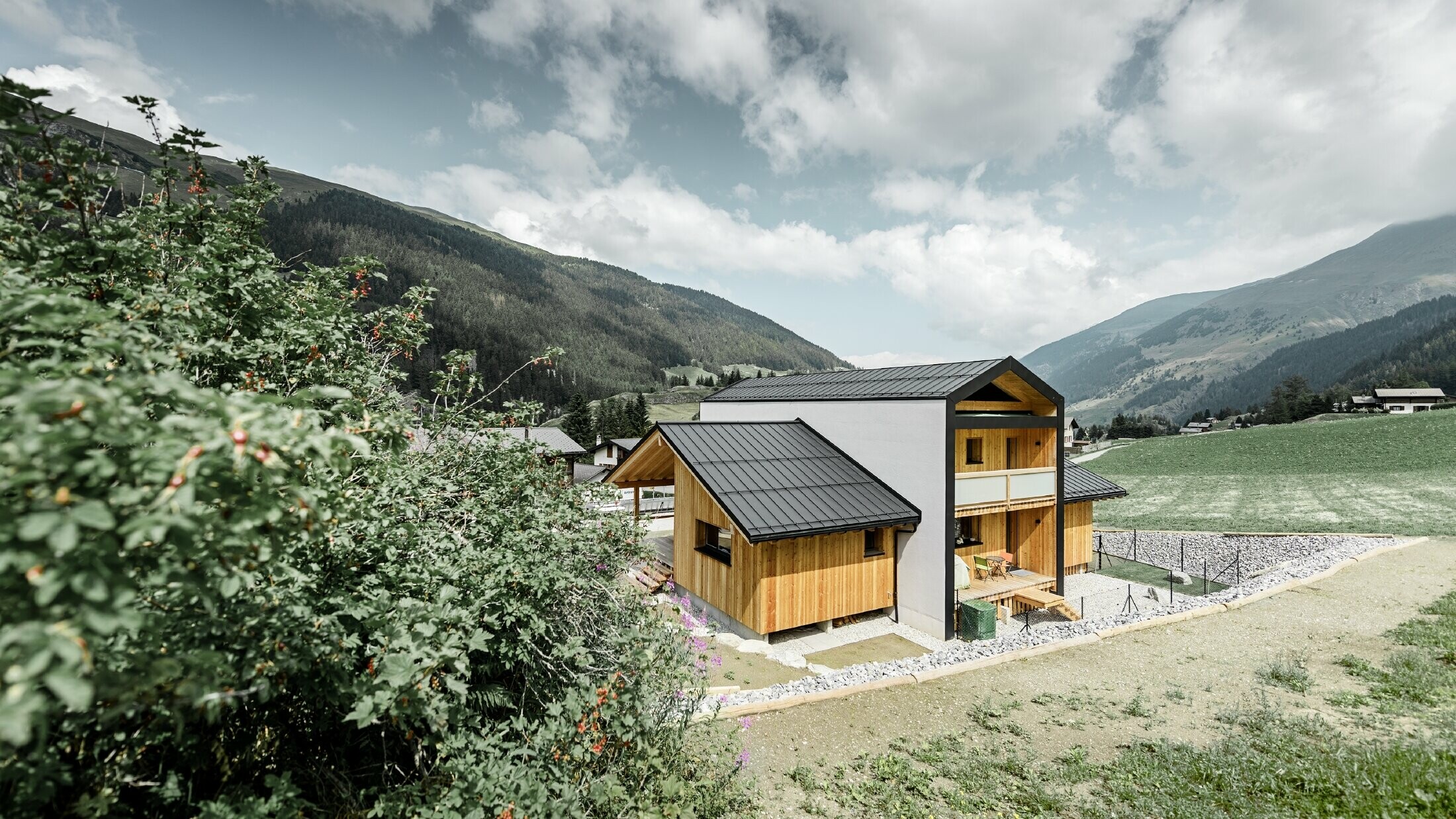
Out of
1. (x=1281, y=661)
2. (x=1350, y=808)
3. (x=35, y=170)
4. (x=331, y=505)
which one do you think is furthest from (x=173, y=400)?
(x=1281, y=661)

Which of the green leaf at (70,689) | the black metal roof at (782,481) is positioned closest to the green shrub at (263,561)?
the green leaf at (70,689)

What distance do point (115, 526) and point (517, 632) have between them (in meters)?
3.06

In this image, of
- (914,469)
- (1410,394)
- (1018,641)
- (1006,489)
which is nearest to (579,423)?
(914,469)

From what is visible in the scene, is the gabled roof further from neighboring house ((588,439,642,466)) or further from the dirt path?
the dirt path

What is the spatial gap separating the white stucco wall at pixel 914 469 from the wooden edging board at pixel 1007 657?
2.52 meters

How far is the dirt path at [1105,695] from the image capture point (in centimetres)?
629

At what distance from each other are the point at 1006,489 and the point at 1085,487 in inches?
193

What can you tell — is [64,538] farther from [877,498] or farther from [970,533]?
[970,533]

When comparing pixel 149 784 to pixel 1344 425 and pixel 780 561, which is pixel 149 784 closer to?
pixel 780 561

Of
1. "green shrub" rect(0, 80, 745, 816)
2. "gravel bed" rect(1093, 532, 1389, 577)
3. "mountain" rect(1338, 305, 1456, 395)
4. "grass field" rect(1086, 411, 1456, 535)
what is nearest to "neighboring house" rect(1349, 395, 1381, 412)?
"mountain" rect(1338, 305, 1456, 395)

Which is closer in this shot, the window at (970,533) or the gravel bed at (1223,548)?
the window at (970,533)

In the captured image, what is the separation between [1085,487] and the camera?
15945 millimetres

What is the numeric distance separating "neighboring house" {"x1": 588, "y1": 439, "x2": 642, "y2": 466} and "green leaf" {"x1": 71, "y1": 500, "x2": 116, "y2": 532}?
159ft

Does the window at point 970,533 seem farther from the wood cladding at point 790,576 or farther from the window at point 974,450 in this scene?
the wood cladding at point 790,576
